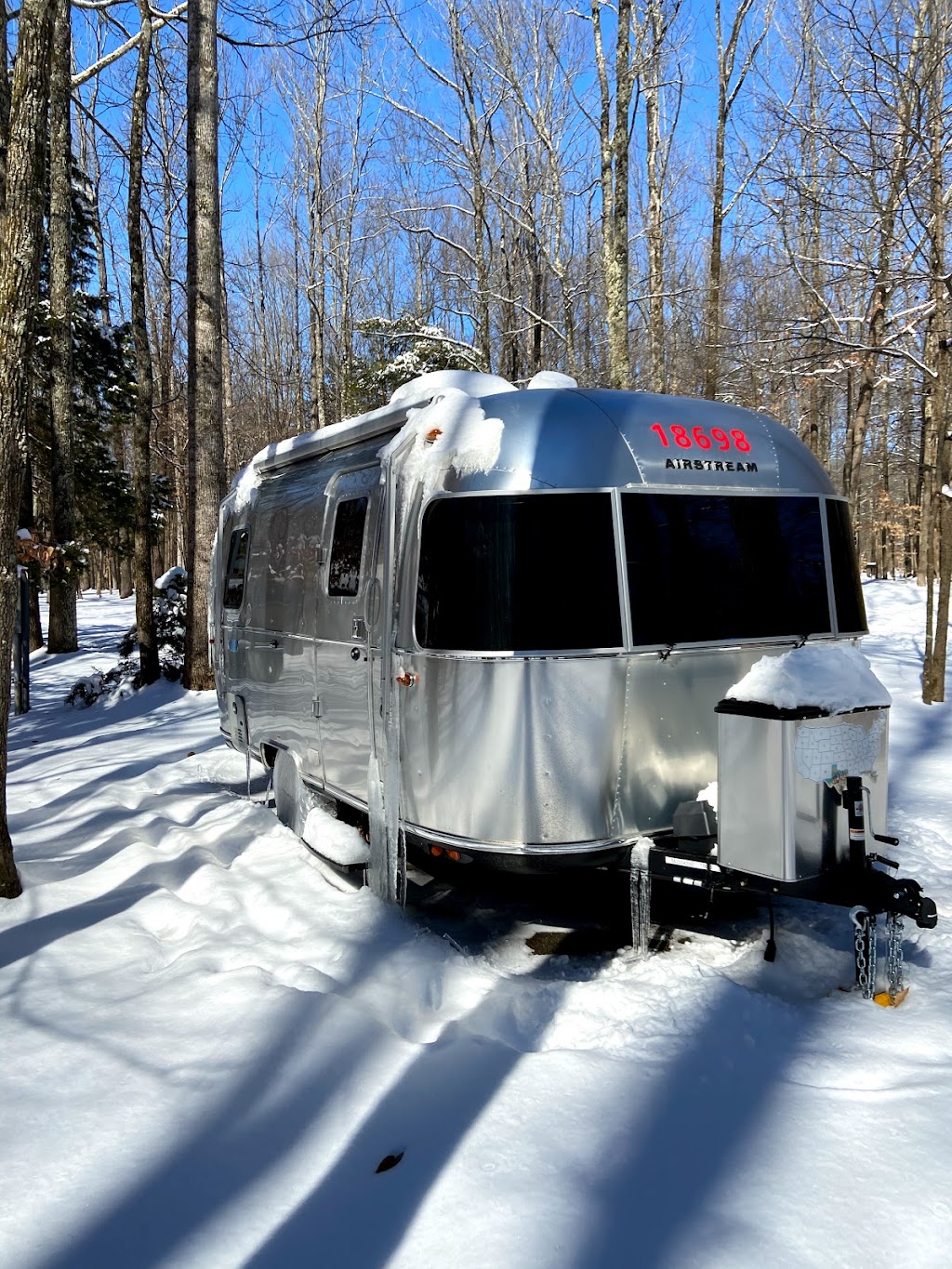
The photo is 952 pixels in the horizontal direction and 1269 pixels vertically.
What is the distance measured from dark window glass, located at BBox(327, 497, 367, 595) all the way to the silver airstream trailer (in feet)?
0.41

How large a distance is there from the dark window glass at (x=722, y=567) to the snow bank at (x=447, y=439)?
718 millimetres

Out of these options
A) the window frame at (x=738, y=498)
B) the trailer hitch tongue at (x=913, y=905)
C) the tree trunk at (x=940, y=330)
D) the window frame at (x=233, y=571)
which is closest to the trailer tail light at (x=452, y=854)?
the window frame at (x=738, y=498)

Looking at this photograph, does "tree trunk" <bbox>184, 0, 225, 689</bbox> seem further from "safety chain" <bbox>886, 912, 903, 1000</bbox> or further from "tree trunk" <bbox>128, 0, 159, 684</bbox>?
"safety chain" <bbox>886, 912, 903, 1000</bbox>

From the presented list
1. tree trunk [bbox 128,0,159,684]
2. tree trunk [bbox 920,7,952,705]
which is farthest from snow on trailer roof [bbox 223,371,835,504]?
tree trunk [bbox 128,0,159,684]

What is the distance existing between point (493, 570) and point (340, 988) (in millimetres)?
1981

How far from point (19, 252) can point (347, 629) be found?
2513 millimetres

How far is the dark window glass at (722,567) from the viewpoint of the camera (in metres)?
4.44

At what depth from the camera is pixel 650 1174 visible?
2.71 m

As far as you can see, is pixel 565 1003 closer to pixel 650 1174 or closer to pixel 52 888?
pixel 650 1174

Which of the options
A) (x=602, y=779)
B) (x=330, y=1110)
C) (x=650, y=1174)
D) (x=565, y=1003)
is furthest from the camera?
(x=602, y=779)

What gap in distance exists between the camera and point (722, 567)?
4.70 m

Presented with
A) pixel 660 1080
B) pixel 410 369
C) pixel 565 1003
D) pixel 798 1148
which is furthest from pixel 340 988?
pixel 410 369

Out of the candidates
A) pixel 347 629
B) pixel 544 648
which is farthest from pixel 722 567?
pixel 347 629

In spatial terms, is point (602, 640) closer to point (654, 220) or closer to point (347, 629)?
point (347, 629)
